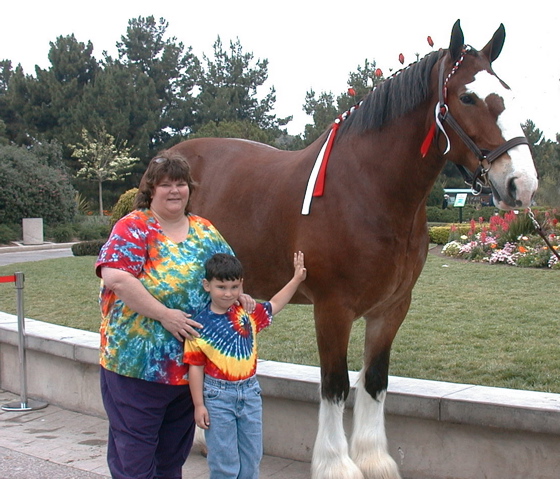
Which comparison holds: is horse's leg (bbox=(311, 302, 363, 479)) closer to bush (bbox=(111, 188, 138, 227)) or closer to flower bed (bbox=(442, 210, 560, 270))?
flower bed (bbox=(442, 210, 560, 270))

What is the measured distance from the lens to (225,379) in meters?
2.92

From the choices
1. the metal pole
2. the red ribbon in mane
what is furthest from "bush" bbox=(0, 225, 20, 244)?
the red ribbon in mane

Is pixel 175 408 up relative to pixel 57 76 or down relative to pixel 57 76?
down

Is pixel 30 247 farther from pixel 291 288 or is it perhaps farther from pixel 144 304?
pixel 144 304

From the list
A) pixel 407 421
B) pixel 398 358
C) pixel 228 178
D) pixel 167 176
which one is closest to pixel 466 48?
pixel 167 176

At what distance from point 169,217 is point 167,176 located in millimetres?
192

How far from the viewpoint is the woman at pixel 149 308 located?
287 cm

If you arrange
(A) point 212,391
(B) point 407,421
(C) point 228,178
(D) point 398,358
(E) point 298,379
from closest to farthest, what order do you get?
1. (A) point 212,391
2. (B) point 407,421
3. (E) point 298,379
4. (C) point 228,178
5. (D) point 398,358

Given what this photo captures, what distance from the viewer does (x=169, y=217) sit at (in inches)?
120

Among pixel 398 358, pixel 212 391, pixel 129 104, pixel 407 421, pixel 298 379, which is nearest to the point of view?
pixel 212 391

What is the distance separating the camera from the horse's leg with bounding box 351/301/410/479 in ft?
12.2

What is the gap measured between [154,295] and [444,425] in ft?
6.17

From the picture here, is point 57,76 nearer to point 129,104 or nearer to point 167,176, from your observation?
point 129,104

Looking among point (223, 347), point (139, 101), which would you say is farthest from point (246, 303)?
point (139, 101)
